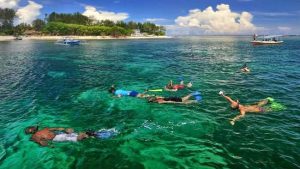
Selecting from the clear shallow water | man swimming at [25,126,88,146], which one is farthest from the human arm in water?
man swimming at [25,126,88,146]

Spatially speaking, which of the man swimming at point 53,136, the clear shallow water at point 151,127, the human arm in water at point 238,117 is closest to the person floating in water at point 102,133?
the man swimming at point 53,136

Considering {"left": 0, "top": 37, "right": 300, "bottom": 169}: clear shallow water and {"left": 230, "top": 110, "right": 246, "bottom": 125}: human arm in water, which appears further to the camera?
{"left": 230, "top": 110, "right": 246, "bottom": 125}: human arm in water

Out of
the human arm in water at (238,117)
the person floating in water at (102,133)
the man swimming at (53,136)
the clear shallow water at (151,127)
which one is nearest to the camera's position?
the clear shallow water at (151,127)

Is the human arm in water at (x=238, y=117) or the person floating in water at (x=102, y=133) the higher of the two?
the human arm in water at (x=238, y=117)

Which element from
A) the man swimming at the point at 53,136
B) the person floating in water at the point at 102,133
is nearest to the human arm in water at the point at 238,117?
the person floating in water at the point at 102,133

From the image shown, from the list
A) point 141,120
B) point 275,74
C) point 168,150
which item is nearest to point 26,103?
point 141,120

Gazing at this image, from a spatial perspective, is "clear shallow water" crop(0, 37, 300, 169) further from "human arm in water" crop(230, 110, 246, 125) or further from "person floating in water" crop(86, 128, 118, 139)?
"person floating in water" crop(86, 128, 118, 139)

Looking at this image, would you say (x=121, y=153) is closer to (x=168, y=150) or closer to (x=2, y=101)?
(x=168, y=150)

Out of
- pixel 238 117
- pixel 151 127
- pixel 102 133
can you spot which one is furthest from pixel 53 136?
pixel 238 117

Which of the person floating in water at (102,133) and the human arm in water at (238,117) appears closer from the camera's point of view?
the person floating in water at (102,133)

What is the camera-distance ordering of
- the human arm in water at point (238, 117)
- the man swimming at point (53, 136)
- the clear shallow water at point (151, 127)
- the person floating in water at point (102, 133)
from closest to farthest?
the clear shallow water at point (151, 127), the man swimming at point (53, 136), the person floating in water at point (102, 133), the human arm in water at point (238, 117)

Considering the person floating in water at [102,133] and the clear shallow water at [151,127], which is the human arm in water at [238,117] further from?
the person floating in water at [102,133]

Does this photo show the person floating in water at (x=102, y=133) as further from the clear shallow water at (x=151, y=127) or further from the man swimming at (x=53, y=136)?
the clear shallow water at (x=151, y=127)

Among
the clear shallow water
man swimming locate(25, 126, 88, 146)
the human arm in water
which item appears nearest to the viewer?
the clear shallow water
